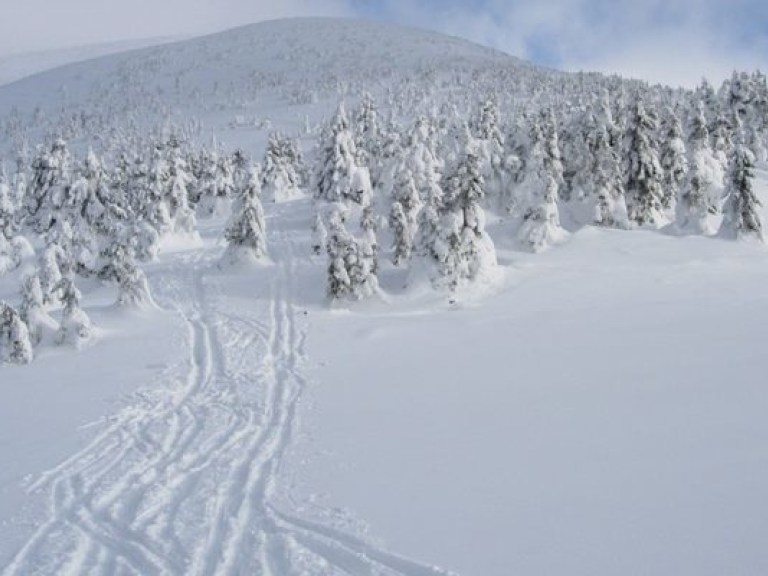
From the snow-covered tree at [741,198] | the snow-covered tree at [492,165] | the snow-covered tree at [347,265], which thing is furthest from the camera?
the snow-covered tree at [492,165]

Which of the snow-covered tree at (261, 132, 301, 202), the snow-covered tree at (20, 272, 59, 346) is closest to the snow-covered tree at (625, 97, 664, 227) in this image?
the snow-covered tree at (20, 272, 59, 346)

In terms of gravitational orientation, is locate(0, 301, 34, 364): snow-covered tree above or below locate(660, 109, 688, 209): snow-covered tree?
below

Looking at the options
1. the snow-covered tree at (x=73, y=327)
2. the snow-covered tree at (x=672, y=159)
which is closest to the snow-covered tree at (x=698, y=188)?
the snow-covered tree at (x=672, y=159)

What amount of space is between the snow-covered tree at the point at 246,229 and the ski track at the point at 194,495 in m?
20.0

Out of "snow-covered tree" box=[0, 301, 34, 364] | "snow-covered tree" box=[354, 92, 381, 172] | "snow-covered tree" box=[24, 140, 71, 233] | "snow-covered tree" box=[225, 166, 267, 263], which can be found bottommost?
"snow-covered tree" box=[0, 301, 34, 364]

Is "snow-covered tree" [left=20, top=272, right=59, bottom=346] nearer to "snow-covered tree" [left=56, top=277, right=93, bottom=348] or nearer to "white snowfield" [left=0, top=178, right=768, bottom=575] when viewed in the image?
"snow-covered tree" [left=56, top=277, right=93, bottom=348]

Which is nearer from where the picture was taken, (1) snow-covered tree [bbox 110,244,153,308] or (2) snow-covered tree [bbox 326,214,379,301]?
(1) snow-covered tree [bbox 110,244,153,308]

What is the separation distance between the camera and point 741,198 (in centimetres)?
4297

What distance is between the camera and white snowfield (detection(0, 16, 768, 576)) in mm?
9969

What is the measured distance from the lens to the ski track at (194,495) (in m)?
10.0

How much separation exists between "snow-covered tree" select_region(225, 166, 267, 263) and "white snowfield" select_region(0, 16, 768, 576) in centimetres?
1206

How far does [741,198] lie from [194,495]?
40606mm

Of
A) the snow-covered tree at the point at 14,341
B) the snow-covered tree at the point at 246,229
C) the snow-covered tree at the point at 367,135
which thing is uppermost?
the snow-covered tree at the point at 367,135

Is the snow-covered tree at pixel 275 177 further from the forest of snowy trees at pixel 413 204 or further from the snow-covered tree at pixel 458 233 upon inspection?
the snow-covered tree at pixel 458 233
